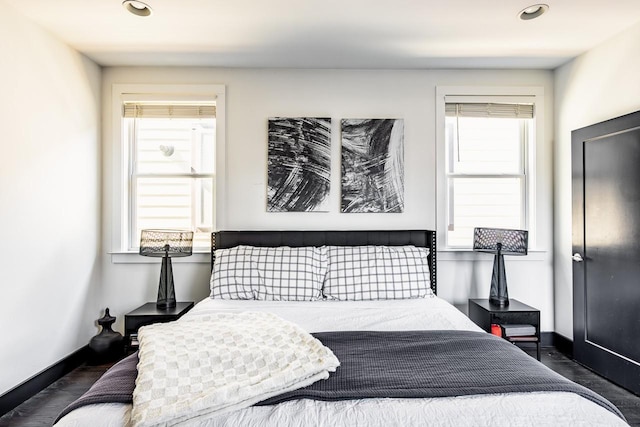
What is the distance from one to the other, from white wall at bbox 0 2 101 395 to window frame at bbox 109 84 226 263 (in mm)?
146

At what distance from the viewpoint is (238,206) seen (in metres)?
3.31

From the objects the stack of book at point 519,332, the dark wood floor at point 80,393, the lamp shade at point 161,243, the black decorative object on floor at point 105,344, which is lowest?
the dark wood floor at point 80,393

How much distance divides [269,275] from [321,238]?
2.13 feet

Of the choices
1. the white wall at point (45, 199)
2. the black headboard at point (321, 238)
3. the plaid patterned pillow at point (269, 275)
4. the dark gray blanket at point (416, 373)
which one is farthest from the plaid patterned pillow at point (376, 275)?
the white wall at point (45, 199)

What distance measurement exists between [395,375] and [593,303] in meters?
2.34

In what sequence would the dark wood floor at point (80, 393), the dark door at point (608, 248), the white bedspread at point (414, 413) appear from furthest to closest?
the dark door at point (608, 248) < the dark wood floor at point (80, 393) < the white bedspread at point (414, 413)

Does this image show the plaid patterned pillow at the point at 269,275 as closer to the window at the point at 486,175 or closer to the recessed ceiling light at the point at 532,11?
the window at the point at 486,175

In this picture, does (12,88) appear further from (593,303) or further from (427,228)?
(593,303)

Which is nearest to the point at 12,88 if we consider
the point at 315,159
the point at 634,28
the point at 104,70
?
the point at 104,70

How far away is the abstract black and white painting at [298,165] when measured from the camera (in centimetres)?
329

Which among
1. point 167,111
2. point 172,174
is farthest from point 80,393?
point 167,111

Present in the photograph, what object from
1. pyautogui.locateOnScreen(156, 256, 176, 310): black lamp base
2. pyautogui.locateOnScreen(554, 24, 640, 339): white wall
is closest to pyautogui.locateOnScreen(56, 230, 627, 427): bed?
pyautogui.locateOnScreen(156, 256, 176, 310): black lamp base

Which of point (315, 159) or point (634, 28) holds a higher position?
point (634, 28)

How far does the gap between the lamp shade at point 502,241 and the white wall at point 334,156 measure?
32cm
